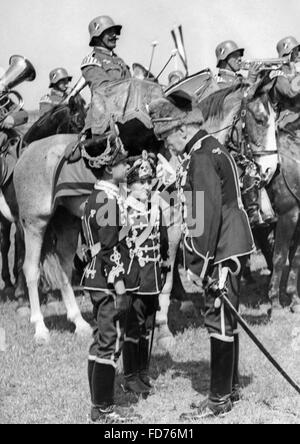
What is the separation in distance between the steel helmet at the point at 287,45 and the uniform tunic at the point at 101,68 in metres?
3.67

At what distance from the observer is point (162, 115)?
19.4 feet

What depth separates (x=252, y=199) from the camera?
8312mm

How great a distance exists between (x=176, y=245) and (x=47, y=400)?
2461 mm

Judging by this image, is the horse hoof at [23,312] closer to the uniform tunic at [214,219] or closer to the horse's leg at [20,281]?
the horse's leg at [20,281]

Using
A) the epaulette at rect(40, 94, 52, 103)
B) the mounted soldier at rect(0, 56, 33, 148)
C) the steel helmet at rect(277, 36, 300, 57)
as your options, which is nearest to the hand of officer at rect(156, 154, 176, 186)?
the mounted soldier at rect(0, 56, 33, 148)

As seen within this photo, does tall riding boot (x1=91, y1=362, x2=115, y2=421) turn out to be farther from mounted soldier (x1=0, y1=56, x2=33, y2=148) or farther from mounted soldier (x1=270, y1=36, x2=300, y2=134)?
mounted soldier (x1=0, y1=56, x2=33, y2=148)

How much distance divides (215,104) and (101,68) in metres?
1.21

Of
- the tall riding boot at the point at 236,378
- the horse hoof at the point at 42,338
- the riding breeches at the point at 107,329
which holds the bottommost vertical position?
the horse hoof at the point at 42,338

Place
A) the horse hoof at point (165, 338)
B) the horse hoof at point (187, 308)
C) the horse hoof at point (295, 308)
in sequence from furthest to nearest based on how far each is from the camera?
the horse hoof at point (187, 308), the horse hoof at point (295, 308), the horse hoof at point (165, 338)

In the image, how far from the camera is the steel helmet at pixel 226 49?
11.4 m

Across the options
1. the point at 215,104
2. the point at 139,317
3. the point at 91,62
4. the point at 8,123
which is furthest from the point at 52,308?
the point at 139,317

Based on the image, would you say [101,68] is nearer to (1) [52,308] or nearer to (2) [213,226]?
(1) [52,308]

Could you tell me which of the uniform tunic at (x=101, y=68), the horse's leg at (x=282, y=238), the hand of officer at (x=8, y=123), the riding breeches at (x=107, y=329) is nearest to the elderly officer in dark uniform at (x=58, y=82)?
the hand of officer at (x=8, y=123)
